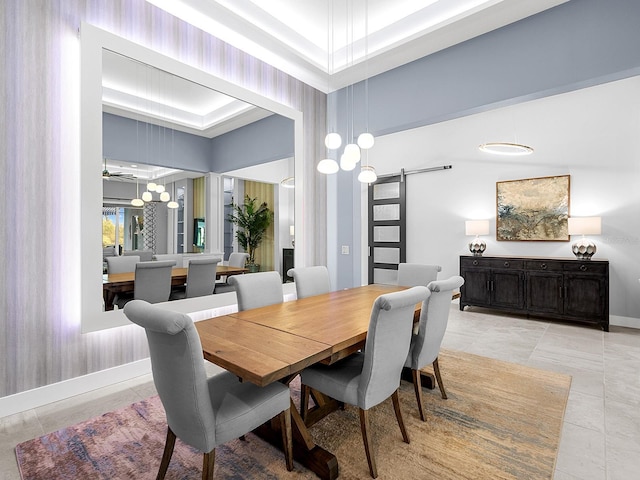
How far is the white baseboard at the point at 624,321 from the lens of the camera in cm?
434

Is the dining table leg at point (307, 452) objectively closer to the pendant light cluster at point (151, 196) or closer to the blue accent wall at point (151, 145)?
the pendant light cluster at point (151, 196)

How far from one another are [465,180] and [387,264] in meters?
2.11

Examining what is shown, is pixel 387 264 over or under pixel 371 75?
under

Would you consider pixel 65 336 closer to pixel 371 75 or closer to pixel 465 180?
pixel 371 75

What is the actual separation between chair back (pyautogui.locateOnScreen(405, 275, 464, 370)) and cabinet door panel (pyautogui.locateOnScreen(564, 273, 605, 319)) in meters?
3.23

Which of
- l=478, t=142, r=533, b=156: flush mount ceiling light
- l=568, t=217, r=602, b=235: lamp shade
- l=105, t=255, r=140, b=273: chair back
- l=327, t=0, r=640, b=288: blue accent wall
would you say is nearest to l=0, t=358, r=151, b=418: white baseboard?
l=105, t=255, r=140, b=273: chair back

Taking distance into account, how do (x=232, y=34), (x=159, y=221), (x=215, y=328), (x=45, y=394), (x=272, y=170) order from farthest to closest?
(x=272, y=170)
(x=232, y=34)
(x=159, y=221)
(x=45, y=394)
(x=215, y=328)

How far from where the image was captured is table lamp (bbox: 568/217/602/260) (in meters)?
4.29

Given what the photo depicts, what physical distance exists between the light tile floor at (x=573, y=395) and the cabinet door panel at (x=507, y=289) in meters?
0.39

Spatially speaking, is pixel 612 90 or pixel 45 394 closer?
pixel 45 394

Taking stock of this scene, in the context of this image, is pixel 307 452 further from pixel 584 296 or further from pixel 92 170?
pixel 584 296

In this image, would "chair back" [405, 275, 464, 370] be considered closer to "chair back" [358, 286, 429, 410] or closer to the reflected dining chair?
"chair back" [358, 286, 429, 410]

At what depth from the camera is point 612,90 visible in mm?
4449

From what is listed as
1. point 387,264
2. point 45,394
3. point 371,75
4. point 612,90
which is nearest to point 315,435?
point 45,394
